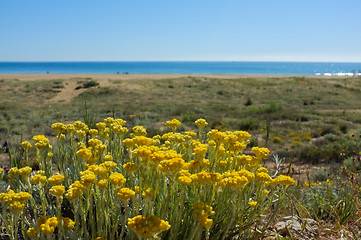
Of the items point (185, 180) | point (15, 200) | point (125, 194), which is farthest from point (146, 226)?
point (15, 200)

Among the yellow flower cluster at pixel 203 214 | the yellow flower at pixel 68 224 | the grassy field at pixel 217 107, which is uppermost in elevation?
the yellow flower cluster at pixel 203 214

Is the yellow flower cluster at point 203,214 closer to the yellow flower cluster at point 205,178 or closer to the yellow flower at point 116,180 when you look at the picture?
the yellow flower cluster at point 205,178

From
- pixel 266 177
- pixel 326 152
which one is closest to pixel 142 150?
pixel 266 177

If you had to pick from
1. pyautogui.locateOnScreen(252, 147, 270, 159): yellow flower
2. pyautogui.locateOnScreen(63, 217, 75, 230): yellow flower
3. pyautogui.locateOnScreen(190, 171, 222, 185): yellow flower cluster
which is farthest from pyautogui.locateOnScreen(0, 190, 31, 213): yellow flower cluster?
pyautogui.locateOnScreen(252, 147, 270, 159): yellow flower

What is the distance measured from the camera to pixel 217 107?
64.7 ft

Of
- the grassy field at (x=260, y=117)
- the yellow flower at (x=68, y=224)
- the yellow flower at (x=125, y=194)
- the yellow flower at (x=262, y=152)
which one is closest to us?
the yellow flower at (x=125, y=194)

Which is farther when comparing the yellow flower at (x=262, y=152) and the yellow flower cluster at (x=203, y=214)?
the yellow flower at (x=262, y=152)

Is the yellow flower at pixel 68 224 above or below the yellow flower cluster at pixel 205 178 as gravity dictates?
below

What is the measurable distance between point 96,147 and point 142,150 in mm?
633

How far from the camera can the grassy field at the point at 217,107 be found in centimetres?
1128

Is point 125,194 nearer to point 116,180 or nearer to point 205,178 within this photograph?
point 116,180

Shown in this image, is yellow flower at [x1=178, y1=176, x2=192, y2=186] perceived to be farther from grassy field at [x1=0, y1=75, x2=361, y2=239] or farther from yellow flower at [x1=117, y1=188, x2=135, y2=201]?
grassy field at [x1=0, y1=75, x2=361, y2=239]

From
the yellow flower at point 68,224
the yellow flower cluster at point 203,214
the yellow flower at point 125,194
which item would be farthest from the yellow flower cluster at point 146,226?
the yellow flower at point 68,224

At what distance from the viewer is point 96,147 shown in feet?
7.16
